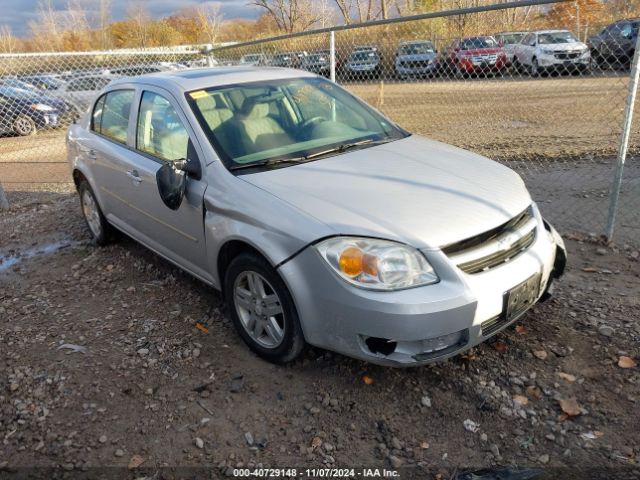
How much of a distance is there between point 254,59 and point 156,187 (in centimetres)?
558

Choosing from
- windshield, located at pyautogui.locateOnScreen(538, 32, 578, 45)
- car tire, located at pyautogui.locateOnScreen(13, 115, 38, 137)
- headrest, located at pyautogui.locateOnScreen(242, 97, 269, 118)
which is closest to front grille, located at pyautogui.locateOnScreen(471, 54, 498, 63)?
windshield, located at pyautogui.locateOnScreen(538, 32, 578, 45)

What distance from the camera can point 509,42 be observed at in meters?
5.63

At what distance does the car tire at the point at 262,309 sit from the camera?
9.66ft

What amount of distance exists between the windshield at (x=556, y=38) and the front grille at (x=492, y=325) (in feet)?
11.2

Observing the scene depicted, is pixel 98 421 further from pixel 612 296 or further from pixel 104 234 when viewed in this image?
pixel 612 296

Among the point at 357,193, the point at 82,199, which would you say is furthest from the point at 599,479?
the point at 82,199

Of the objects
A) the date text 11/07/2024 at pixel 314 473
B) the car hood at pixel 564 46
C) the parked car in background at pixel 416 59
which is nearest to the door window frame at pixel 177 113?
the date text 11/07/2024 at pixel 314 473

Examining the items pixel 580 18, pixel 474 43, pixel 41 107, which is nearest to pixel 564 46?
pixel 580 18

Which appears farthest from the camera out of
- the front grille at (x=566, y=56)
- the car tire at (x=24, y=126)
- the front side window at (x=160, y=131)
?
the car tire at (x=24, y=126)

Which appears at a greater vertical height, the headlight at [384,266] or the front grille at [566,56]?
the front grille at [566,56]

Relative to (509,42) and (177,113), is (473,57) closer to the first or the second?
(509,42)

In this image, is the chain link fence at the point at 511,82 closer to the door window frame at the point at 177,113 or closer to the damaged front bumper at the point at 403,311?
the door window frame at the point at 177,113

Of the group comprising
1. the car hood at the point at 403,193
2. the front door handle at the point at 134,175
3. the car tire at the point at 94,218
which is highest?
the car hood at the point at 403,193

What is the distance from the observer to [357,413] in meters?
2.83
